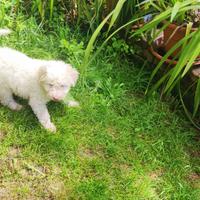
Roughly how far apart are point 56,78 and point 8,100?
45 cm

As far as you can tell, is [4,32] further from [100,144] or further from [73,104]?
[100,144]

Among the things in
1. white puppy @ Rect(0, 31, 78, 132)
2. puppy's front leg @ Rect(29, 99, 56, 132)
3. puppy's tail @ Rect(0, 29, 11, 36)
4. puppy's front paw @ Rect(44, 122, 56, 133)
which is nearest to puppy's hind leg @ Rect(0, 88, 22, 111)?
white puppy @ Rect(0, 31, 78, 132)

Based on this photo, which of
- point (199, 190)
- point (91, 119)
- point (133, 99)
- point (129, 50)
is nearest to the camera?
point (199, 190)

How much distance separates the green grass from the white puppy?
0.30 feet

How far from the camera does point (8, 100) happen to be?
2869 millimetres

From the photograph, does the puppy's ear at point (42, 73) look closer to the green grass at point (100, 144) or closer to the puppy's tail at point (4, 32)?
the green grass at point (100, 144)

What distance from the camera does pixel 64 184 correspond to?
2.54m

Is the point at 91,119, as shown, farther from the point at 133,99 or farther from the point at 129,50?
the point at 129,50

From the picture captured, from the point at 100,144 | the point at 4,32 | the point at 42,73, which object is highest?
the point at 42,73

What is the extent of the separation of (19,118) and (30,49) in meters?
0.72

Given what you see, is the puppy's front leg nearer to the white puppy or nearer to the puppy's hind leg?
the white puppy

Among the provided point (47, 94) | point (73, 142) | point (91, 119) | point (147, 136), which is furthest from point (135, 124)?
point (47, 94)

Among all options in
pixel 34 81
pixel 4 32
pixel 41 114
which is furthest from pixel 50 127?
pixel 4 32

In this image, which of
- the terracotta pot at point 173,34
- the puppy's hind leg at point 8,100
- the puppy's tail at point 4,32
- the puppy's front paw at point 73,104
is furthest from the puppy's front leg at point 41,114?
the terracotta pot at point 173,34
